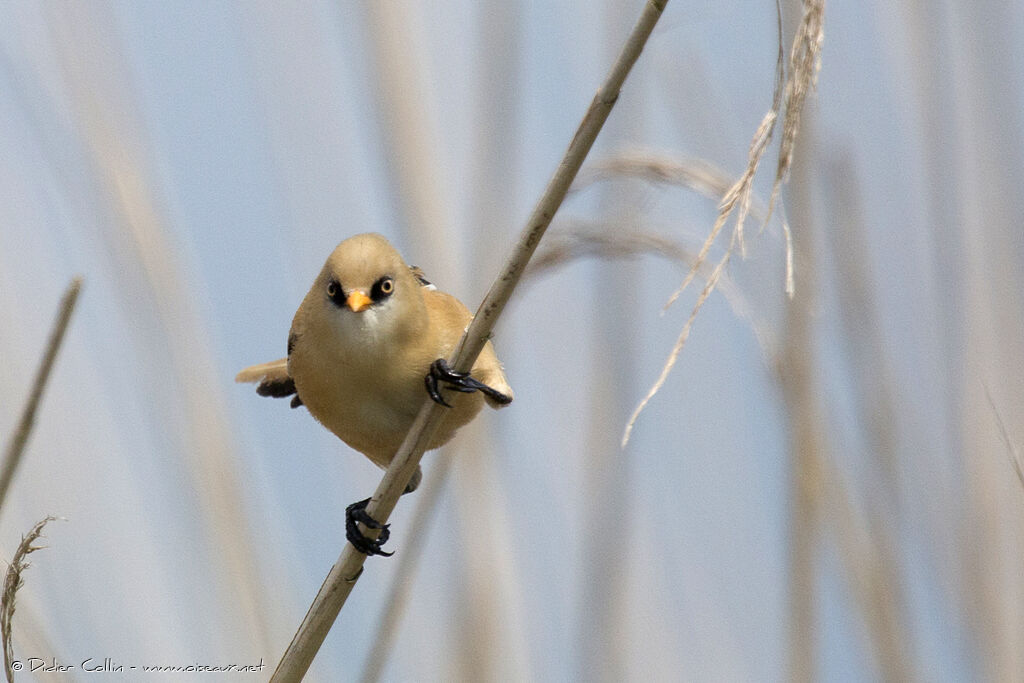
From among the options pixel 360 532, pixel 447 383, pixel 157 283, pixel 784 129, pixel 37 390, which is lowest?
pixel 360 532

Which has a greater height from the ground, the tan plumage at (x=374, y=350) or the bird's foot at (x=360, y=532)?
the tan plumage at (x=374, y=350)

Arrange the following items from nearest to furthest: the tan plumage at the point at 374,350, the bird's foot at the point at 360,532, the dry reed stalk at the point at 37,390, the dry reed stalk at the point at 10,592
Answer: the dry reed stalk at the point at 10,592 → the dry reed stalk at the point at 37,390 → the bird's foot at the point at 360,532 → the tan plumage at the point at 374,350

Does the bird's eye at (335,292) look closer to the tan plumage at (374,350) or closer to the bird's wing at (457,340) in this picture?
the tan plumage at (374,350)

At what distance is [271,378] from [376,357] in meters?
0.50

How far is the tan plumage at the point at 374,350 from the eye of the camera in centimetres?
151

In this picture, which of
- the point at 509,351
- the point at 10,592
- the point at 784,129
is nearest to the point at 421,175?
the point at 509,351

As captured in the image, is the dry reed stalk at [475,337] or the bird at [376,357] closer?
the dry reed stalk at [475,337]

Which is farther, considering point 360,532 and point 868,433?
point 868,433

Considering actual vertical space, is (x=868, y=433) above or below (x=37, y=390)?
below

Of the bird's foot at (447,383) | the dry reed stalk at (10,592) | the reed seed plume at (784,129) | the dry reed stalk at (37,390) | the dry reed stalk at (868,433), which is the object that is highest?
the reed seed plume at (784,129)


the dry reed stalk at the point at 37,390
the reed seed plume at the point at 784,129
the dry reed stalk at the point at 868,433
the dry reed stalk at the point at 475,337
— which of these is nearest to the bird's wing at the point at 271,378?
the dry reed stalk at the point at 475,337

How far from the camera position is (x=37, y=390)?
3.38ft

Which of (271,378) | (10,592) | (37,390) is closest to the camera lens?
(10,592)

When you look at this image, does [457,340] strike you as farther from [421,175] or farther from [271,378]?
[271,378]
